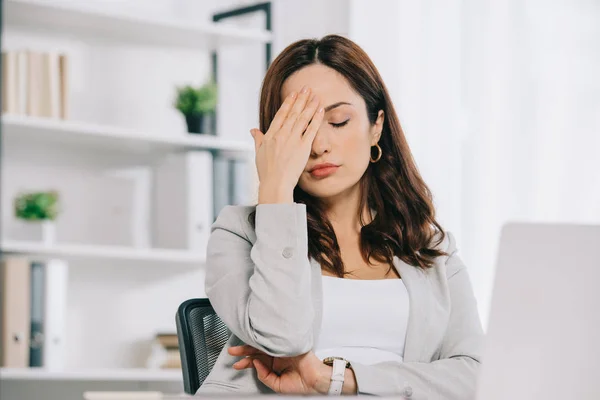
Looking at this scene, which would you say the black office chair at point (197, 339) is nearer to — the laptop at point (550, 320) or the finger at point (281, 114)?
the finger at point (281, 114)

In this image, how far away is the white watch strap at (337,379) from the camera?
1.35m

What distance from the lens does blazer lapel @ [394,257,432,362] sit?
59.7 inches

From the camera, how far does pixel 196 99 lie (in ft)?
Result: 9.68

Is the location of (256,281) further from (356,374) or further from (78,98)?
(78,98)

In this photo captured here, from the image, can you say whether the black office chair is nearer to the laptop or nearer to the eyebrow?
the eyebrow

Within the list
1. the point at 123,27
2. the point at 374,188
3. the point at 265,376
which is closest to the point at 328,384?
the point at 265,376

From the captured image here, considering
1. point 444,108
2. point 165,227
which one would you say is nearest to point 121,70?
point 165,227

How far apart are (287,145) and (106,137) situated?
4.69 feet

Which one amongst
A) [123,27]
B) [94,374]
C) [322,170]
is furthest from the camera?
[123,27]

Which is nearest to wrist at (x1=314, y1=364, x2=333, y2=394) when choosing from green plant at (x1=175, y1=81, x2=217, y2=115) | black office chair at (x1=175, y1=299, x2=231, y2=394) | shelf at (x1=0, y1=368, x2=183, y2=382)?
black office chair at (x1=175, y1=299, x2=231, y2=394)

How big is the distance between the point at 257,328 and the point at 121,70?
192 centimetres

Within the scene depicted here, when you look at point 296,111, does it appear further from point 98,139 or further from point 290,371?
point 98,139

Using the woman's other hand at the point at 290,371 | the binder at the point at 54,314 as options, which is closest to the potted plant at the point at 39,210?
the binder at the point at 54,314

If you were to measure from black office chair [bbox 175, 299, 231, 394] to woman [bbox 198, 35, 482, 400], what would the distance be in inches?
1.6
